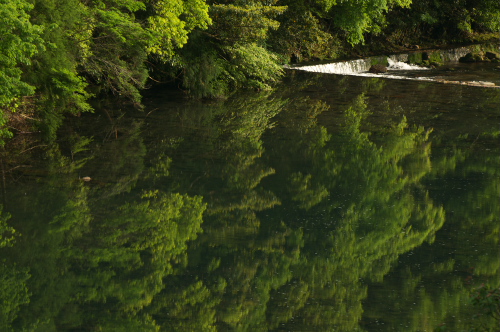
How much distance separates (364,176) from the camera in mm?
14352

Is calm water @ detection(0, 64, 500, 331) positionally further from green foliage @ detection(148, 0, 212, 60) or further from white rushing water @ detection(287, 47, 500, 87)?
white rushing water @ detection(287, 47, 500, 87)

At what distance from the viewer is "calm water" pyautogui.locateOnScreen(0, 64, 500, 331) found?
8.27m

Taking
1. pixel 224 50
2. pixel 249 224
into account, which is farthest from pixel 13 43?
pixel 224 50

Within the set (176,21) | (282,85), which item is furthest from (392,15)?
(176,21)

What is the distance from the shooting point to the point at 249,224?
11336mm

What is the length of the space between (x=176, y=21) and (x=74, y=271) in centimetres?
1073

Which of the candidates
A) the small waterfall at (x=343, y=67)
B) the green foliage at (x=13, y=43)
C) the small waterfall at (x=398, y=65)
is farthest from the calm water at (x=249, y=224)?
the small waterfall at (x=398, y=65)

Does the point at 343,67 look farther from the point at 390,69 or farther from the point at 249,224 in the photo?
the point at 249,224

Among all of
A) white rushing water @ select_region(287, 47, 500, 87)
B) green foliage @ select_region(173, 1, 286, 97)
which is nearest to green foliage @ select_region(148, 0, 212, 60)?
green foliage @ select_region(173, 1, 286, 97)

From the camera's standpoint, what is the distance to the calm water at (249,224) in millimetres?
8273

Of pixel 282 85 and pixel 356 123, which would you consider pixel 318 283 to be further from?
pixel 282 85

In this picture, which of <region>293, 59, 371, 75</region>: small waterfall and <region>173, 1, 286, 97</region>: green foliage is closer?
<region>173, 1, 286, 97</region>: green foliage

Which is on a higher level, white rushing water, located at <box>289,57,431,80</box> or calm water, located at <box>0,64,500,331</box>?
calm water, located at <box>0,64,500,331</box>

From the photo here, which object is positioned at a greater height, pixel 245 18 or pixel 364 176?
pixel 245 18
